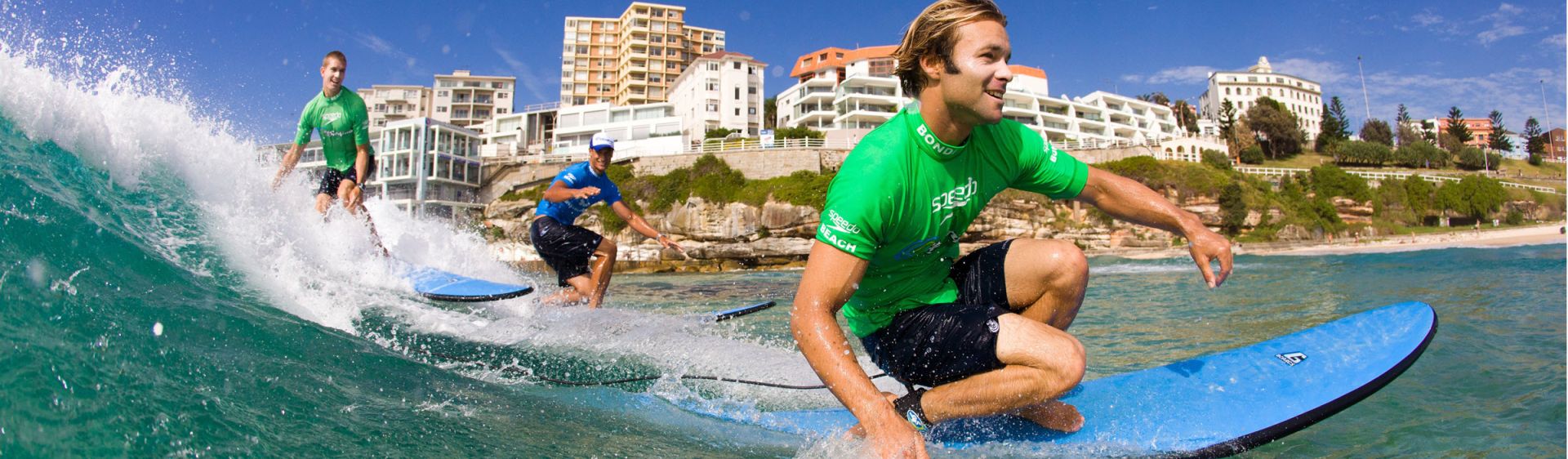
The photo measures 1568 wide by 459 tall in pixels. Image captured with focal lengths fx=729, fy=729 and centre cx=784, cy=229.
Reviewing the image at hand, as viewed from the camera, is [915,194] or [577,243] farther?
[577,243]

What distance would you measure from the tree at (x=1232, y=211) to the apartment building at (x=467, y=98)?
249 ft

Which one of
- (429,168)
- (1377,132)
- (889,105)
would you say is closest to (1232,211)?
(889,105)

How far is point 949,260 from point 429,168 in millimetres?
60611

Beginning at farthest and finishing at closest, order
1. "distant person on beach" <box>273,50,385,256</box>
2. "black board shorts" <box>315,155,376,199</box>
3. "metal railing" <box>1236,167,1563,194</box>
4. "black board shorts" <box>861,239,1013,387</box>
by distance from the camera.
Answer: "metal railing" <box>1236,167,1563,194</box>
"black board shorts" <box>315,155,376,199</box>
"distant person on beach" <box>273,50,385,256</box>
"black board shorts" <box>861,239,1013,387</box>

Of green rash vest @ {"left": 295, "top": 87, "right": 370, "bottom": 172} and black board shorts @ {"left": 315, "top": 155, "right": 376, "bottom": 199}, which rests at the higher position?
green rash vest @ {"left": 295, "top": 87, "right": 370, "bottom": 172}

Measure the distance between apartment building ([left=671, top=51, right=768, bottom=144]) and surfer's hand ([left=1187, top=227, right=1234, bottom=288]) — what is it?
65245 millimetres

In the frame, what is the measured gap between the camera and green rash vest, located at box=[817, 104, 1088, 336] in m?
2.18

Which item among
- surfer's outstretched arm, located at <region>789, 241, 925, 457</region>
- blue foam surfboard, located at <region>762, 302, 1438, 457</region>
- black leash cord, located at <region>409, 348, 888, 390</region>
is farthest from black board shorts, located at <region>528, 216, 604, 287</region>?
surfer's outstretched arm, located at <region>789, 241, 925, 457</region>

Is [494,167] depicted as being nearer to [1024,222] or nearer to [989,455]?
[1024,222]

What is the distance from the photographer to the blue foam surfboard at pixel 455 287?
638 centimetres

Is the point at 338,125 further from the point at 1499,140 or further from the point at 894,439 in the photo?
the point at 1499,140

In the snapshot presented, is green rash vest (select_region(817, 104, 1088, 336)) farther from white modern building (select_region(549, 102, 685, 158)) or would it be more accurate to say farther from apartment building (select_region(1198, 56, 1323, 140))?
apartment building (select_region(1198, 56, 1323, 140))

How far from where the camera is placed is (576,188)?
24.5ft

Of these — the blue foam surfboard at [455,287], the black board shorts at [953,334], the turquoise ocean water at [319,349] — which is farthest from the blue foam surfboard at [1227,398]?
the blue foam surfboard at [455,287]
